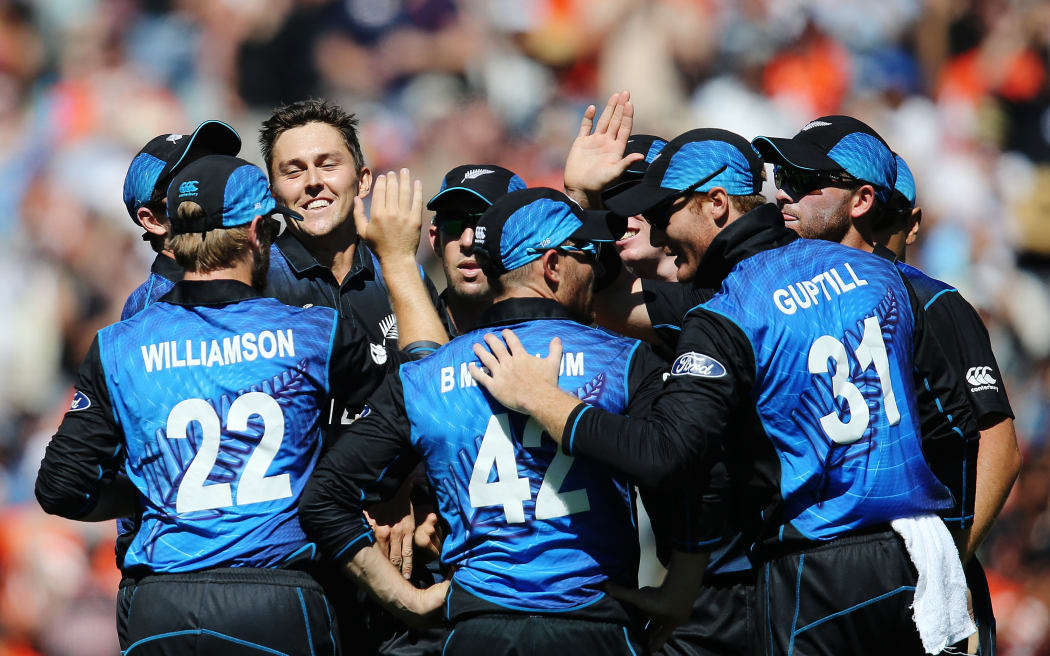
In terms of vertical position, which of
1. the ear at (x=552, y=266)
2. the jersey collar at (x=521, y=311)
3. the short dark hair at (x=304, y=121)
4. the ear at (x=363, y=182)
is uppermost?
the short dark hair at (x=304, y=121)

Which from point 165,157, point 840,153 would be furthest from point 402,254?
point 840,153

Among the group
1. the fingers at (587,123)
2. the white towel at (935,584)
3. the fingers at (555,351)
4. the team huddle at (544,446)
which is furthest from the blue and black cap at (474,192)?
the white towel at (935,584)

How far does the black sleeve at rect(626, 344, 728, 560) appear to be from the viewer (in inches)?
113

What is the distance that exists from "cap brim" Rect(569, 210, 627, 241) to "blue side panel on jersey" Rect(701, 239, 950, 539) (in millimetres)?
349

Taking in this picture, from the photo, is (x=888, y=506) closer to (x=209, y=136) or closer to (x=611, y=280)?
(x=611, y=280)

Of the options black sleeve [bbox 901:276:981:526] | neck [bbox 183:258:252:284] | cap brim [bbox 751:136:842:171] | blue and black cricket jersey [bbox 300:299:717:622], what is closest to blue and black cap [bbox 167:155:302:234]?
neck [bbox 183:258:252:284]

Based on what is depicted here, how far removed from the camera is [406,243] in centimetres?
374

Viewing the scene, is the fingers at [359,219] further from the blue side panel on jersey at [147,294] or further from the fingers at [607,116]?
the fingers at [607,116]

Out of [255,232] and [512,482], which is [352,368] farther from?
[512,482]

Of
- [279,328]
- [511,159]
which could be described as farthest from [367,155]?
[279,328]

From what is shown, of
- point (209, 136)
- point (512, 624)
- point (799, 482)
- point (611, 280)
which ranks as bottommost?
point (512, 624)

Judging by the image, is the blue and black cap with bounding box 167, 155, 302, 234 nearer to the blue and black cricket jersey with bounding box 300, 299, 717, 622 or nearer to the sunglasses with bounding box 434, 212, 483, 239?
the blue and black cricket jersey with bounding box 300, 299, 717, 622

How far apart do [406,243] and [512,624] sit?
1462mm

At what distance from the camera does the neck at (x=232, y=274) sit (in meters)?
3.07
